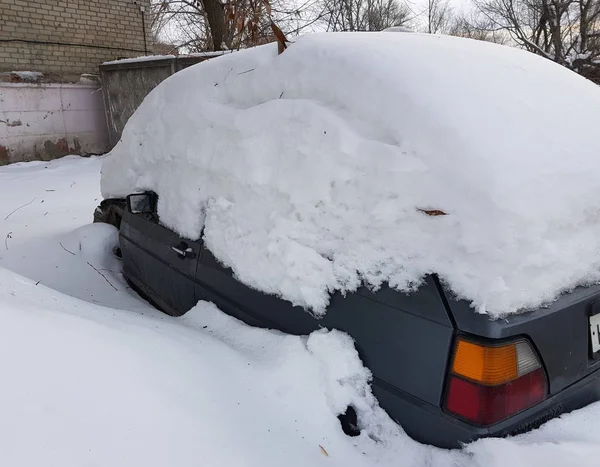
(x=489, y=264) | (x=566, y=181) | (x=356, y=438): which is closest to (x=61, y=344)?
(x=356, y=438)

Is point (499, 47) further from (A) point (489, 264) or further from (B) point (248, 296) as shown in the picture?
(B) point (248, 296)

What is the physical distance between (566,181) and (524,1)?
2762cm

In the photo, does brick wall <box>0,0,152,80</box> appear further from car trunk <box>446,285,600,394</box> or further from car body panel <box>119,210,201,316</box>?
car trunk <box>446,285,600,394</box>

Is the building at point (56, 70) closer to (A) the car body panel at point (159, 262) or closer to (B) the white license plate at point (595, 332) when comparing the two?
(A) the car body panel at point (159, 262)

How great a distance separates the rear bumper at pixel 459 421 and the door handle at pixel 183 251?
4.12 ft

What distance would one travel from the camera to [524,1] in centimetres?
2403

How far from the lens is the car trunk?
4.43ft

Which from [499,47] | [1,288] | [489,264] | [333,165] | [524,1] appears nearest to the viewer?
[489,264]

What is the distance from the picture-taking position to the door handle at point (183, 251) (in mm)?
2454

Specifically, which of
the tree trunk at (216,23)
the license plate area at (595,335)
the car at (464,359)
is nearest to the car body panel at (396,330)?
the car at (464,359)

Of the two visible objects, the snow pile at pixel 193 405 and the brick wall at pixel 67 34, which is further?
the brick wall at pixel 67 34

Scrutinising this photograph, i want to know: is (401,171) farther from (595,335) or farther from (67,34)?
(67,34)

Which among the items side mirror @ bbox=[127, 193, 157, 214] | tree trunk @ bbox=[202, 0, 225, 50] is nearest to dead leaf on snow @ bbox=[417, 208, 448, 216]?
side mirror @ bbox=[127, 193, 157, 214]

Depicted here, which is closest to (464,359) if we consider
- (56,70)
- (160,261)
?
(160,261)
